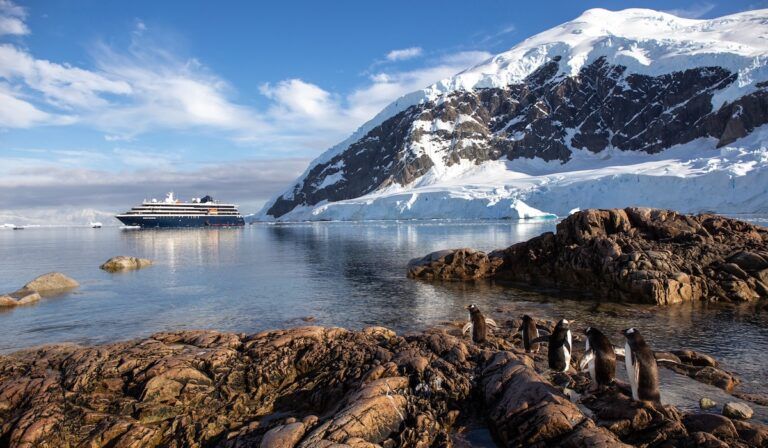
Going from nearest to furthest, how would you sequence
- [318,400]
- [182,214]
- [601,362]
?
[601,362] < [318,400] < [182,214]

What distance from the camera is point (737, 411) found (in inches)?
285

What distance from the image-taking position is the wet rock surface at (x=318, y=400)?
624cm

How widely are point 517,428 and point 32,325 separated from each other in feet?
54.2

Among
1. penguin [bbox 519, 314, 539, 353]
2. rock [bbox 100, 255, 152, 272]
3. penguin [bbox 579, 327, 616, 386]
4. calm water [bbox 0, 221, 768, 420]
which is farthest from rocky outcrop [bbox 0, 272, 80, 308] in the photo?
penguin [bbox 579, 327, 616, 386]

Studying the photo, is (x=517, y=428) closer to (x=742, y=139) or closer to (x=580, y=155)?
(x=742, y=139)

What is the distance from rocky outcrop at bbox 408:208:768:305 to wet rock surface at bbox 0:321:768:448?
10.9 meters

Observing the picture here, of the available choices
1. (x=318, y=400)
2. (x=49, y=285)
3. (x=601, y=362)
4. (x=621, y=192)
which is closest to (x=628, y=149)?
(x=621, y=192)

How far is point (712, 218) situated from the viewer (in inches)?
947

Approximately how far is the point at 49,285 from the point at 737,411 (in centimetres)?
2691

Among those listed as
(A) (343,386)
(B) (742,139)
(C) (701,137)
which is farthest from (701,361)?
(C) (701,137)

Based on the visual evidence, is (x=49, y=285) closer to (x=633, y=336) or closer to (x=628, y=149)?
(x=633, y=336)

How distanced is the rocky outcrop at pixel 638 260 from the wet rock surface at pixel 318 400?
35.9ft

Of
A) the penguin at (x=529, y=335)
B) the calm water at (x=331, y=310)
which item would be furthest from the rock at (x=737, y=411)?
the penguin at (x=529, y=335)

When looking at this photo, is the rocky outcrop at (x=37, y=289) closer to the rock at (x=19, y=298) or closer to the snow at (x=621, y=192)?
the rock at (x=19, y=298)
